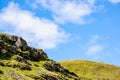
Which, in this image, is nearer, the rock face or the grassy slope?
the grassy slope

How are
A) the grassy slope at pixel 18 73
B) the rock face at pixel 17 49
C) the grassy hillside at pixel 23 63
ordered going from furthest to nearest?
the rock face at pixel 17 49, the grassy hillside at pixel 23 63, the grassy slope at pixel 18 73

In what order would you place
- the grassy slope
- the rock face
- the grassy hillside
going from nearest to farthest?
1. the grassy slope
2. the grassy hillside
3. the rock face

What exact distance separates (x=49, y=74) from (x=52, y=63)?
23449 mm

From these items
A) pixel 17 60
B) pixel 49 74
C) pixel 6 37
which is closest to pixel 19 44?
pixel 6 37

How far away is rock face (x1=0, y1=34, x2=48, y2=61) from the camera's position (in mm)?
134575

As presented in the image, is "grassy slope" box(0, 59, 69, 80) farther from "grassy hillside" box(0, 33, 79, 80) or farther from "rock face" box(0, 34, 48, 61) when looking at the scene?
"rock face" box(0, 34, 48, 61)

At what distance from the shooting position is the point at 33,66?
132 meters

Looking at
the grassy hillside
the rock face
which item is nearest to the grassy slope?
the grassy hillside

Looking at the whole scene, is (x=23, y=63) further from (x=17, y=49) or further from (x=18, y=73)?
(x=17, y=49)

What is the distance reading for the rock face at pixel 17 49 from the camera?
442 ft

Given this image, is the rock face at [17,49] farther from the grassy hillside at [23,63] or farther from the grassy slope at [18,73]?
the grassy slope at [18,73]

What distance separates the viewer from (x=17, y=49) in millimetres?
143375

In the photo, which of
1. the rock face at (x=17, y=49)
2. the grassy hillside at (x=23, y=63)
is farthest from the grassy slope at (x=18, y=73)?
the rock face at (x=17, y=49)

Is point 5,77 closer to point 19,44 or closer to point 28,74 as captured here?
point 28,74
